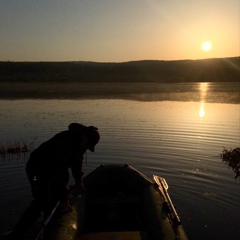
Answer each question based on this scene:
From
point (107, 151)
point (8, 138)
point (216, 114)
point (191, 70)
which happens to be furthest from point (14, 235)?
point (191, 70)

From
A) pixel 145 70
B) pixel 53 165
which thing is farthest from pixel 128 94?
pixel 145 70

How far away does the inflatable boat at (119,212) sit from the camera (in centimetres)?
622

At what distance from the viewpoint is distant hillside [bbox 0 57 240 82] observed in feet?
341

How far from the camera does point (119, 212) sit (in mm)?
8219

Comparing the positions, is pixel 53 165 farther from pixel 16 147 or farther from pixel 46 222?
pixel 16 147

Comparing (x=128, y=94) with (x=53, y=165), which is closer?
(x=53, y=165)

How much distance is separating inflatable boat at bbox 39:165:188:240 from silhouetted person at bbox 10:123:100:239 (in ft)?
1.21

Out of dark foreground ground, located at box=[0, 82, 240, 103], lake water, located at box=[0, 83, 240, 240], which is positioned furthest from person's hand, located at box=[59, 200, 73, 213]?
dark foreground ground, located at box=[0, 82, 240, 103]

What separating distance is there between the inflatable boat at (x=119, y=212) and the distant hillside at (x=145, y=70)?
8542cm

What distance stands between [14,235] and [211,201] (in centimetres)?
514

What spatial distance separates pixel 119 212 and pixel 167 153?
20.1ft

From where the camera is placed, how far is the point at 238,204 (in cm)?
930

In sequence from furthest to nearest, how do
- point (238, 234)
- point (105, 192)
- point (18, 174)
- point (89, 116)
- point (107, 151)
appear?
point (89, 116) → point (107, 151) → point (18, 174) → point (105, 192) → point (238, 234)

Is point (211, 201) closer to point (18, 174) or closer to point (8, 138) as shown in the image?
point (18, 174)
